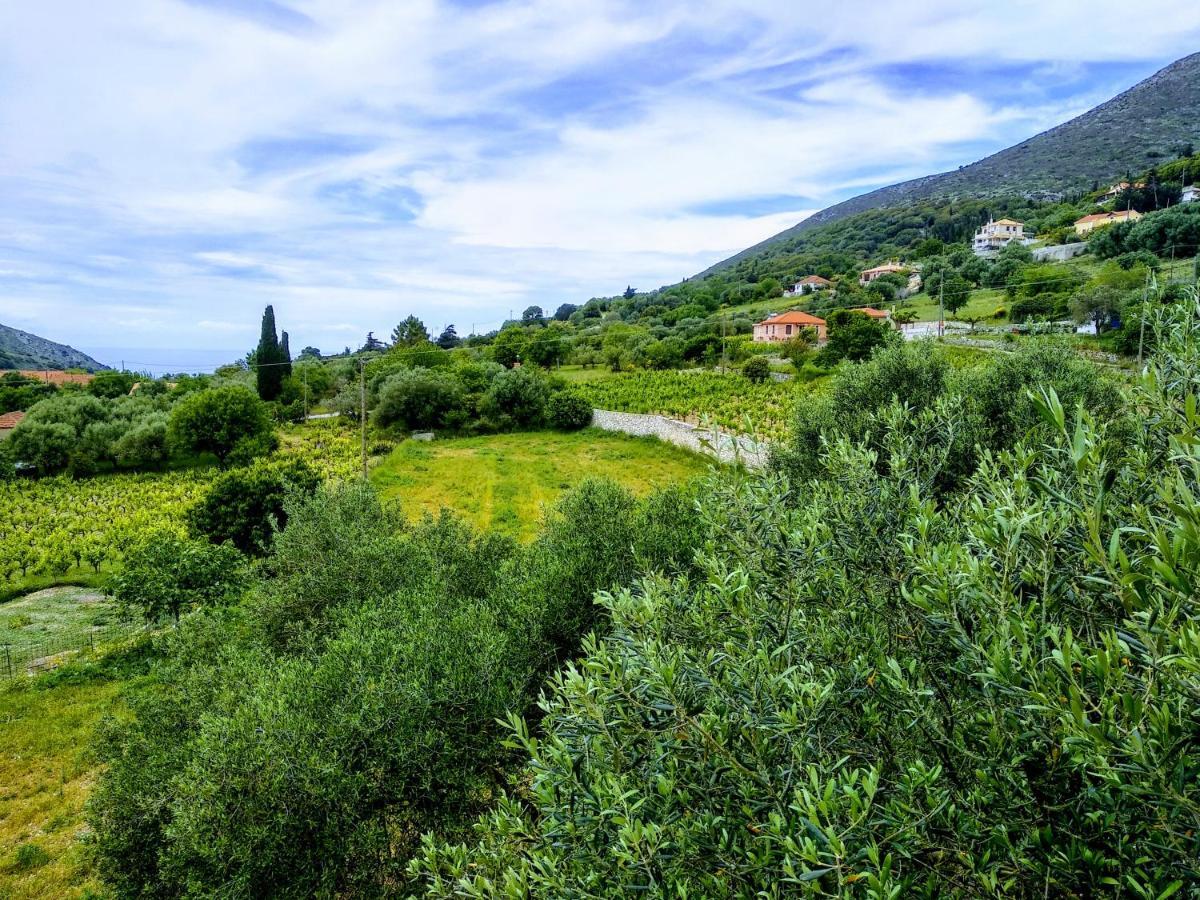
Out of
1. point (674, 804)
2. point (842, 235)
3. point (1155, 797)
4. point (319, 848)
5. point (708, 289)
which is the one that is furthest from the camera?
point (842, 235)

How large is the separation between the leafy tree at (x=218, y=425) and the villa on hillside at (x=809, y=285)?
8189 centimetres

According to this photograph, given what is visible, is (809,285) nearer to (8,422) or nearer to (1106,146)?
(8,422)

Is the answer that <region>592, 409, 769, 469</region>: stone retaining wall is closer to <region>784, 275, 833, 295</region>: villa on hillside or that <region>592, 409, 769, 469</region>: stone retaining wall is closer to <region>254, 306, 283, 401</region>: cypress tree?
<region>254, 306, 283, 401</region>: cypress tree

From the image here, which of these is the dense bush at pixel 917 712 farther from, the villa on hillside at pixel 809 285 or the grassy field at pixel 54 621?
the villa on hillside at pixel 809 285

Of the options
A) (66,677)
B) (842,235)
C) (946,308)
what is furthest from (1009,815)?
(842,235)

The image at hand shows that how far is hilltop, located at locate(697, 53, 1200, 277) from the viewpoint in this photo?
148500 mm

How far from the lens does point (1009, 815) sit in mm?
3137

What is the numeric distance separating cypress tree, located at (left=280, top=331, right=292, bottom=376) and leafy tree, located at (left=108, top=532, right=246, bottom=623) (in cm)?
5526

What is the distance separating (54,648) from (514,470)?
24.7 metres

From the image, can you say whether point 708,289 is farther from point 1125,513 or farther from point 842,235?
point 1125,513

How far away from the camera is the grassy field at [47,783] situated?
11.1 metres

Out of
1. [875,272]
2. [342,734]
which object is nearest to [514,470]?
[342,734]

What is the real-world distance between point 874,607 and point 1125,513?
1764mm

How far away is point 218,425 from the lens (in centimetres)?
5122
